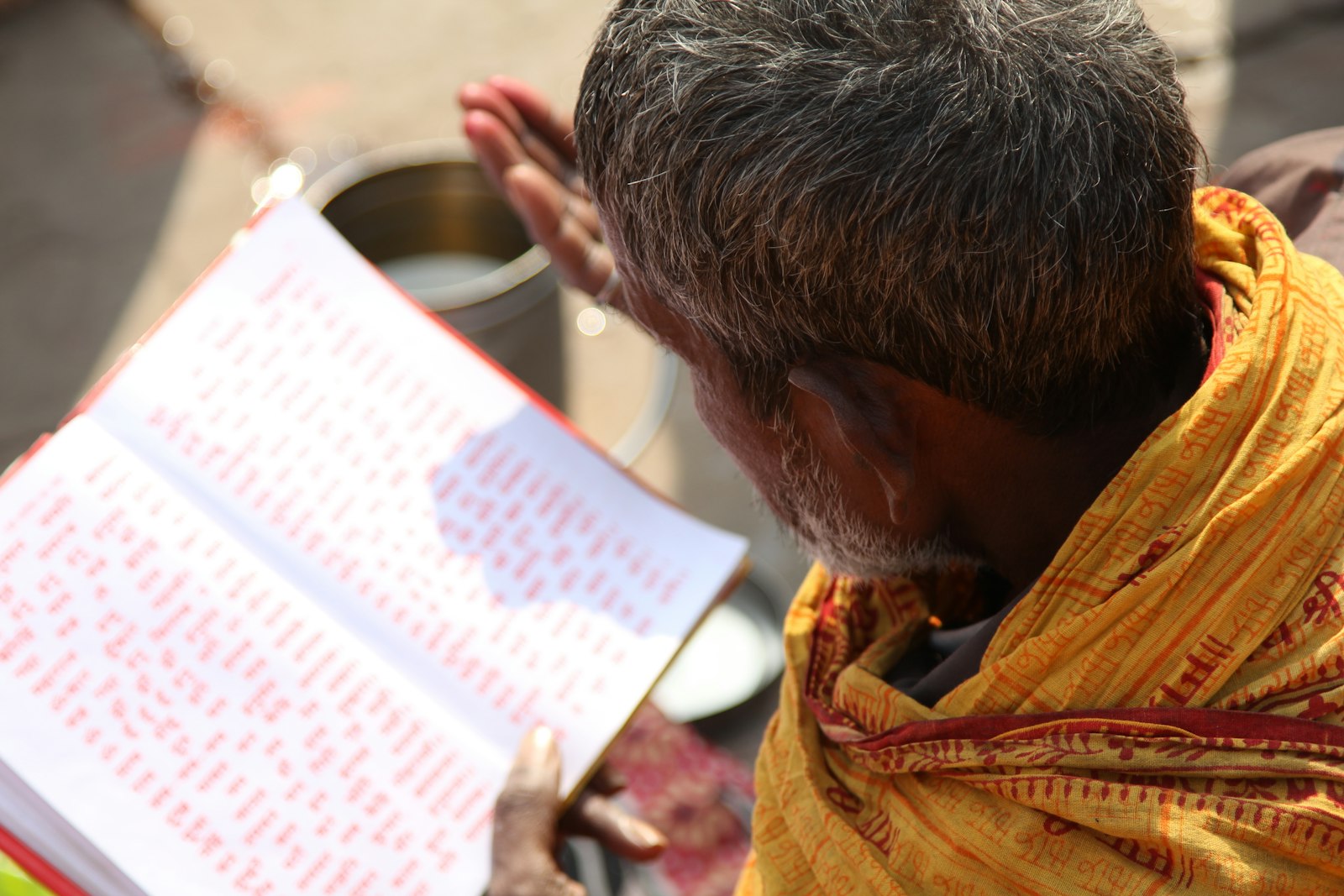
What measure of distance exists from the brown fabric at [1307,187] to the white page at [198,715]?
1.10m

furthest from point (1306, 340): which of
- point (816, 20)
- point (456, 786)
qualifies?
point (456, 786)

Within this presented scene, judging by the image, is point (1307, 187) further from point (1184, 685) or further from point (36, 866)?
point (36, 866)

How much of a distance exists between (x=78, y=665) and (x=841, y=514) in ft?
2.62

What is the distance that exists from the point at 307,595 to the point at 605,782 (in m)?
0.44

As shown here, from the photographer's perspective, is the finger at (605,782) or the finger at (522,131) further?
the finger at (522,131)

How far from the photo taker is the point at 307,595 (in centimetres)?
122

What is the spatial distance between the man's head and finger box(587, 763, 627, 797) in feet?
2.11

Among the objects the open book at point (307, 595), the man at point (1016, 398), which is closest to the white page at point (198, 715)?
the open book at point (307, 595)

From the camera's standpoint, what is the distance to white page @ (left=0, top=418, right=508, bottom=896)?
3.61 feet

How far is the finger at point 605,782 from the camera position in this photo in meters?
1.38

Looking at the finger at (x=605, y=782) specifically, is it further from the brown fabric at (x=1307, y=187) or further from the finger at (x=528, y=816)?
the brown fabric at (x=1307, y=187)

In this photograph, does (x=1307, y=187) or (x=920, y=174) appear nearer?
(x=920, y=174)

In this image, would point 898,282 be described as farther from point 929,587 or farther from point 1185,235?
point 929,587

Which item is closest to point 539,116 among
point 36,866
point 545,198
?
point 545,198
